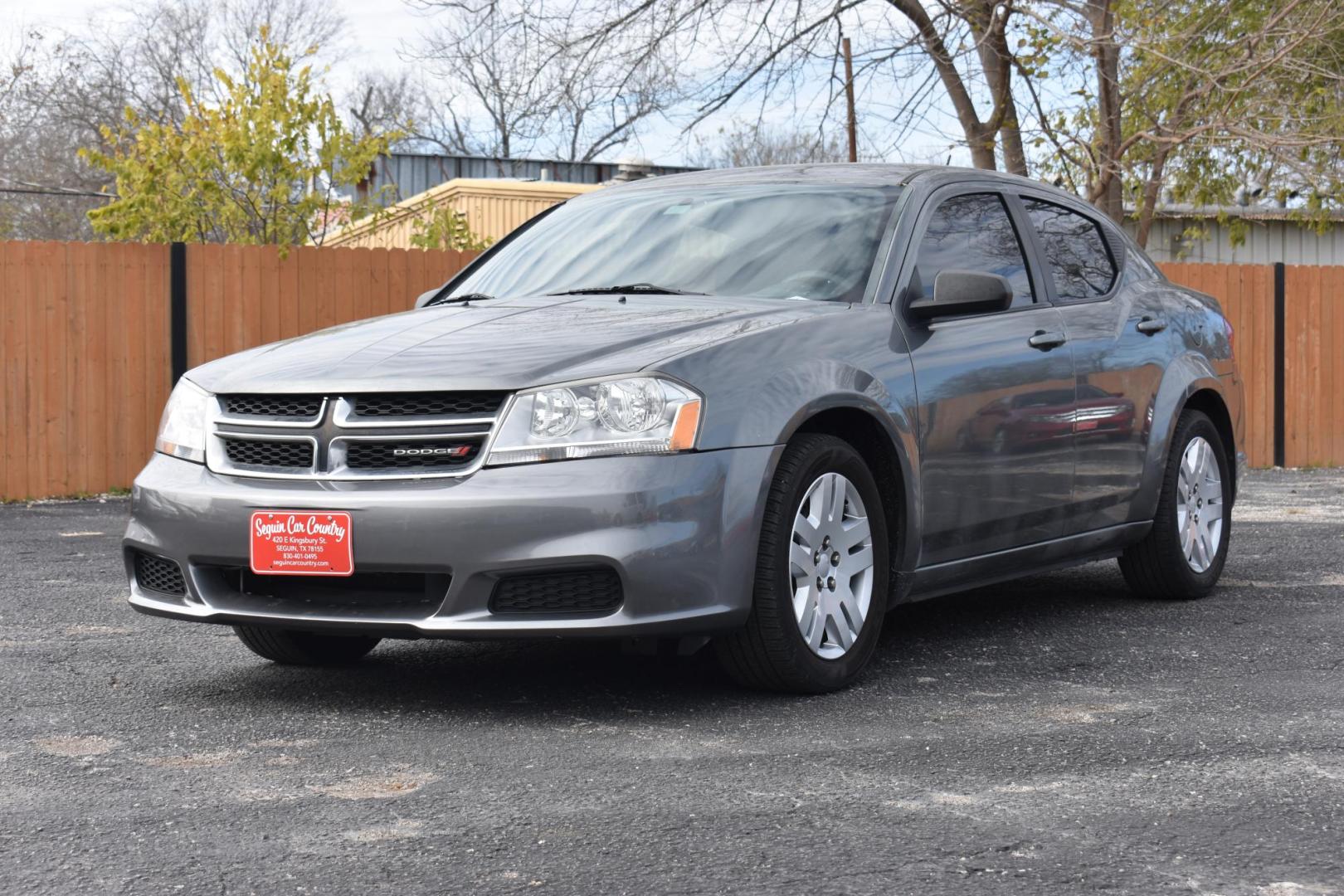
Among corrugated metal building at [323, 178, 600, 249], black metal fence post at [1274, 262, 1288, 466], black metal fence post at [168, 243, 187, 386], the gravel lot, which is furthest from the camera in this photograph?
corrugated metal building at [323, 178, 600, 249]

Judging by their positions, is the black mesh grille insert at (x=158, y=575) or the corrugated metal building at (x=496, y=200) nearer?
the black mesh grille insert at (x=158, y=575)

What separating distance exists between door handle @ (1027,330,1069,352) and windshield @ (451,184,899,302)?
2.36 feet

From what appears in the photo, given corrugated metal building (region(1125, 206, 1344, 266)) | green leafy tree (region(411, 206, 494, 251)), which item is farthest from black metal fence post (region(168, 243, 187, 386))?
corrugated metal building (region(1125, 206, 1344, 266))

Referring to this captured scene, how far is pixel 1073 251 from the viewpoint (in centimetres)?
682

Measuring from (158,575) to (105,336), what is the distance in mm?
7462

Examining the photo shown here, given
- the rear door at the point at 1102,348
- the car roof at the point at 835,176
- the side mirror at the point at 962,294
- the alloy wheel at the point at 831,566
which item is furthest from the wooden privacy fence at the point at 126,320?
the alloy wheel at the point at 831,566

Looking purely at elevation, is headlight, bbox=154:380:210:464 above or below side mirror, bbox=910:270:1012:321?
below

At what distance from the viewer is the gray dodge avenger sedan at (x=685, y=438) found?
15.0 feet

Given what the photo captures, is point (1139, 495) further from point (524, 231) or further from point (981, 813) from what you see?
point (981, 813)

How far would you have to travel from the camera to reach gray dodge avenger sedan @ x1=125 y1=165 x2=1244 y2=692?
4.57 meters

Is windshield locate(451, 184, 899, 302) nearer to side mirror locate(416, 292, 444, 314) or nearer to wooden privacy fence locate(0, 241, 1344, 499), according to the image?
side mirror locate(416, 292, 444, 314)

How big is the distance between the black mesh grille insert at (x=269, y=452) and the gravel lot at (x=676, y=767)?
71cm

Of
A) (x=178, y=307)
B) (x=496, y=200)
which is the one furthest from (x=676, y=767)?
(x=496, y=200)

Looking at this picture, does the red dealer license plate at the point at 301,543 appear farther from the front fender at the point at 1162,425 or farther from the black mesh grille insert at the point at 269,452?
the front fender at the point at 1162,425
